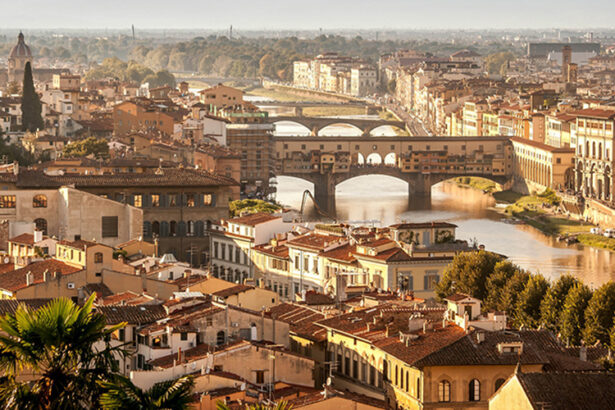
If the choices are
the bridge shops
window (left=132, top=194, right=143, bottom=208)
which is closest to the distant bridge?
window (left=132, top=194, right=143, bottom=208)

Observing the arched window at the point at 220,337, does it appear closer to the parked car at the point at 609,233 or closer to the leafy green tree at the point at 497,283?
the leafy green tree at the point at 497,283

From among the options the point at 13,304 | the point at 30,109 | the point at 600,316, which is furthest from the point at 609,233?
the point at 13,304

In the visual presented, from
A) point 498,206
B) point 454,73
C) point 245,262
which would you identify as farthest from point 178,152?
point 454,73

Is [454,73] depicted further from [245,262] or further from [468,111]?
[245,262]

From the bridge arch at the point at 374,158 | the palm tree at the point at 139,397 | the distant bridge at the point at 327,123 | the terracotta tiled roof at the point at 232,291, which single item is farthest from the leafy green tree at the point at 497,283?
the distant bridge at the point at 327,123

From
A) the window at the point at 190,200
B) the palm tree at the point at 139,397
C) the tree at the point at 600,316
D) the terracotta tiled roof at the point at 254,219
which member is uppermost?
the palm tree at the point at 139,397

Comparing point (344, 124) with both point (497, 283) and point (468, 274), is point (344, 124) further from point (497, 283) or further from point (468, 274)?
point (468, 274)

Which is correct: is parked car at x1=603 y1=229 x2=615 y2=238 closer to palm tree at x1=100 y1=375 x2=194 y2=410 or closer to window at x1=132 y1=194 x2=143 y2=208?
window at x1=132 y1=194 x2=143 y2=208
